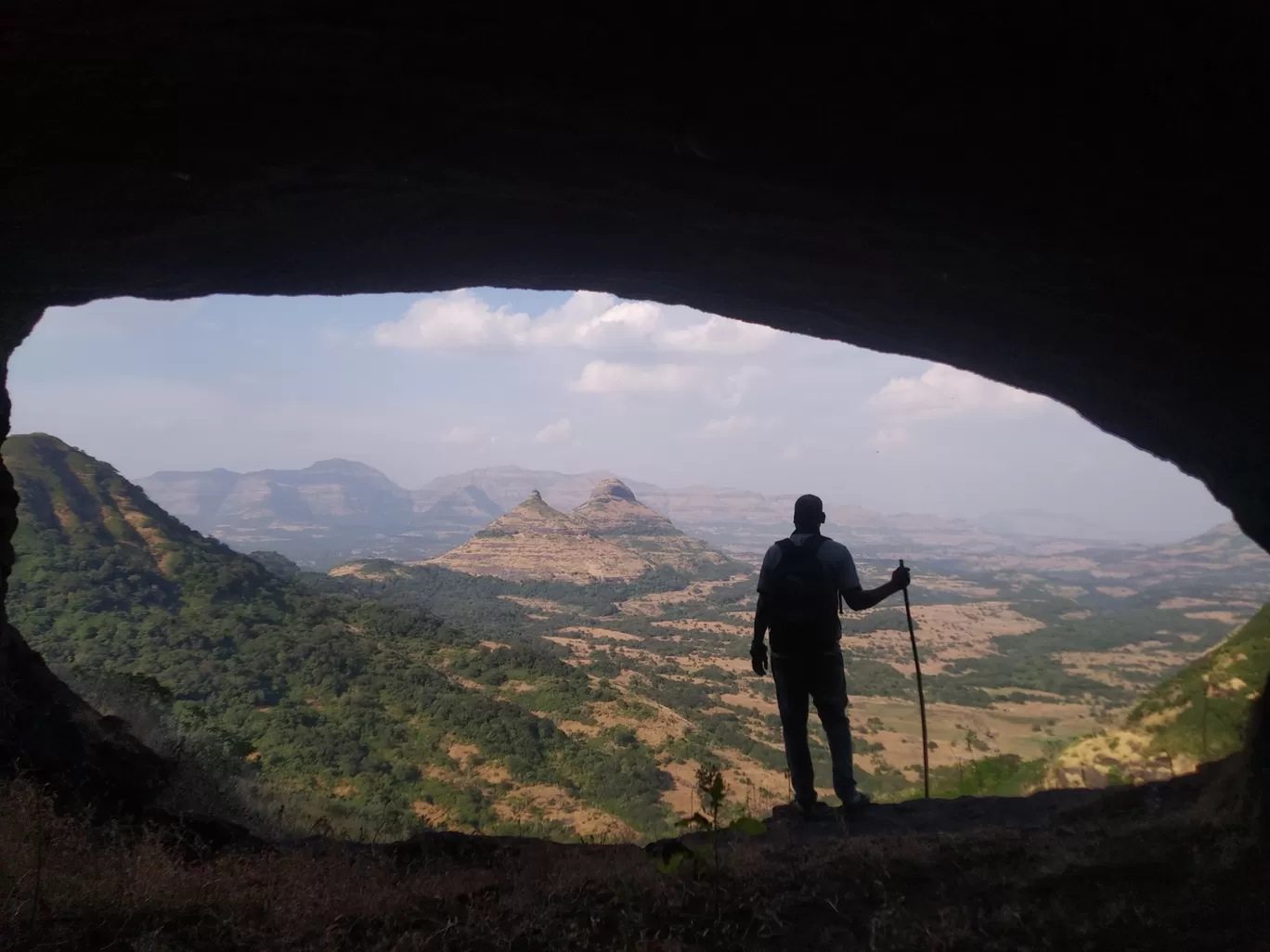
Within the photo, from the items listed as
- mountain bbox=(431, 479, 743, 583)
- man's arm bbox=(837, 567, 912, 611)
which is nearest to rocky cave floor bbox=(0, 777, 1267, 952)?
man's arm bbox=(837, 567, 912, 611)

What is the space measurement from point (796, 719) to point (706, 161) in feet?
16.4

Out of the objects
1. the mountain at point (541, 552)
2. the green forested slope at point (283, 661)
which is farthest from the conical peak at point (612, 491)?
the green forested slope at point (283, 661)

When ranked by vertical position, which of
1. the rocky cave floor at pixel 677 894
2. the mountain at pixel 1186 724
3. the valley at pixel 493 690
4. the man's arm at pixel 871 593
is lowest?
the valley at pixel 493 690

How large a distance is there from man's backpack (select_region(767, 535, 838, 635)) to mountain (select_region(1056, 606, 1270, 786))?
4.47m

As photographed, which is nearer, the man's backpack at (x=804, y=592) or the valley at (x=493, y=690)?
the man's backpack at (x=804, y=592)

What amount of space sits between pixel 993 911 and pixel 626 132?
5.64 m

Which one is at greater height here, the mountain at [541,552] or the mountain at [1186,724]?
the mountain at [1186,724]

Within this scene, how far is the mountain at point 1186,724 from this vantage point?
23.7 feet

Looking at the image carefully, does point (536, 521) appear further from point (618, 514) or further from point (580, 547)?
point (618, 514)

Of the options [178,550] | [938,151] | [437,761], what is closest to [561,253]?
[938,151]

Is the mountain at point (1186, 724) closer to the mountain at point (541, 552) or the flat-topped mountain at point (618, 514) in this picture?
the mountain at point (541, 552)

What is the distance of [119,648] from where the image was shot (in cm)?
3847

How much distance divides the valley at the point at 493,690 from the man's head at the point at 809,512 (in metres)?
3.00

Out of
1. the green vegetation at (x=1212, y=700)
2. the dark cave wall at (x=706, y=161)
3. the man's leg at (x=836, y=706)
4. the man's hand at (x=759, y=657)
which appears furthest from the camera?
the green vegetation at (x=1212, y=700)
